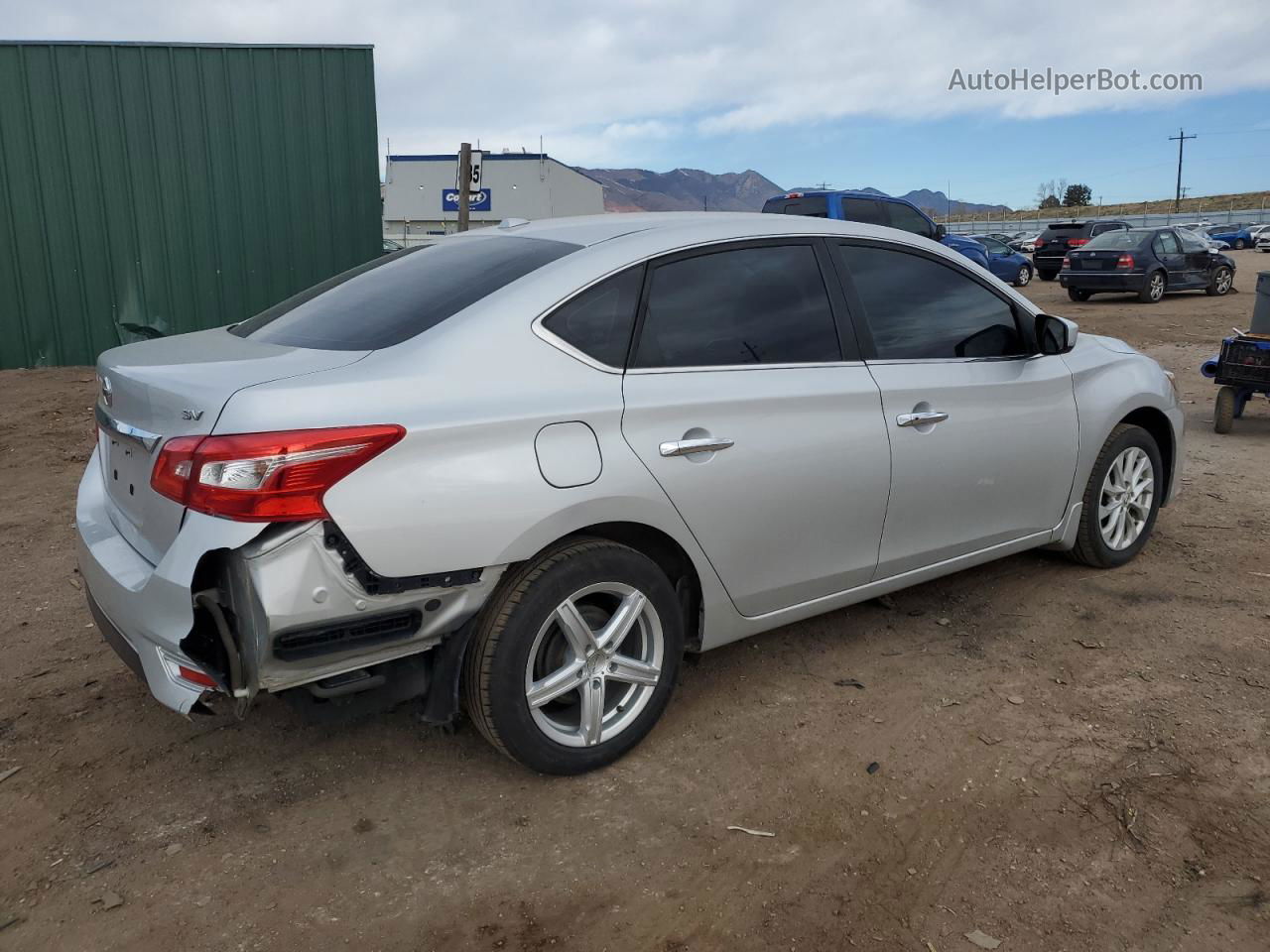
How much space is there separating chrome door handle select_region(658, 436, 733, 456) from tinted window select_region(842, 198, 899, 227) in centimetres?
1378

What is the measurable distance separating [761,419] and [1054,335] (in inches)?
64.0

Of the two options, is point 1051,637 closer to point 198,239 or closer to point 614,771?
point 614,771

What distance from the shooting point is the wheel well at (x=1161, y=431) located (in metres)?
4.79

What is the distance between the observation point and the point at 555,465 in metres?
2.78

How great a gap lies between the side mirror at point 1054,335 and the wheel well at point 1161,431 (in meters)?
0.86

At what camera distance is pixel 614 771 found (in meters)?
3.12

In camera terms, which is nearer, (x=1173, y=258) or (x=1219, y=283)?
(x=1173, y=258)

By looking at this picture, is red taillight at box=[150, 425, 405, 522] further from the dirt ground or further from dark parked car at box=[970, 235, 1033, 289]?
dark parked car at box=[970, 235, 1033, 289]

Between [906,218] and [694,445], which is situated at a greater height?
[906,218]

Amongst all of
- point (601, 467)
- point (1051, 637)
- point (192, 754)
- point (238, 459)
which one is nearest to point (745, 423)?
point (601, 467)

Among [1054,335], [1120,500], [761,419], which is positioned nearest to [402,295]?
[761,419]

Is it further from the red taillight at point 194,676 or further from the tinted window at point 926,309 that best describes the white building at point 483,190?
the red taillight at point 194,676

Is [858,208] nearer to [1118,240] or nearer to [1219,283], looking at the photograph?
[1118,240]

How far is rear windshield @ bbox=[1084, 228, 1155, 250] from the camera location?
19.3 m
